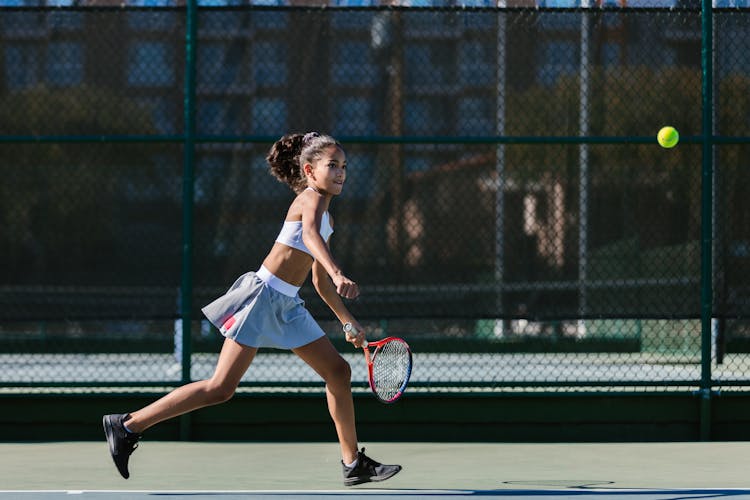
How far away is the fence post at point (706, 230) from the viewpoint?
7.20 m

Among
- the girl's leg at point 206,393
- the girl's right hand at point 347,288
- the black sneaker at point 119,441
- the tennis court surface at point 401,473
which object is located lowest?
the tennis court surface at point 401,473

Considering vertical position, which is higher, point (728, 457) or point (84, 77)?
point (84, 77)

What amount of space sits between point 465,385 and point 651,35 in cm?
268

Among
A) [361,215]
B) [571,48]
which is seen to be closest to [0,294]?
[361,215]

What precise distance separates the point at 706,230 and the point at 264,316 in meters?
3.06

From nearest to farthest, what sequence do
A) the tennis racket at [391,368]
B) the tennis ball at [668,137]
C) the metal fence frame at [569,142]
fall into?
the tennis racket at [391,368]
the tennis ball at [668,137]
the metal fence frame at [569,142]

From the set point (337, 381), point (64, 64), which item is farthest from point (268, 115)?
point (337, 381)

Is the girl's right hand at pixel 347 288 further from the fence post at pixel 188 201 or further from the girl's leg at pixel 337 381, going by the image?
the fence post at pixel 188 201

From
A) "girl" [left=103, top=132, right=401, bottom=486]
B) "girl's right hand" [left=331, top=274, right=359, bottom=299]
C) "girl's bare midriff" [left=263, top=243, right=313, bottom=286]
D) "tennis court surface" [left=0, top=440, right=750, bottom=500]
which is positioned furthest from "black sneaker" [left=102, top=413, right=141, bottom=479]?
"girl's right hand" [left=331, top=274, right=359, bottom=299]

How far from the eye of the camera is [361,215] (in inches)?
312

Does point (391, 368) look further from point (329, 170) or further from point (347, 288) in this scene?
point (329, 170)

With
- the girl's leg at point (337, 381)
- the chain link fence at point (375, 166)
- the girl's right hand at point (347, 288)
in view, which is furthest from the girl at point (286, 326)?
the chain link fence at point (375, 166)

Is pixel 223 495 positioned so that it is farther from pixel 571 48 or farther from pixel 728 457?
pixel 571 48

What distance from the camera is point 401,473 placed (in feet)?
19.7
